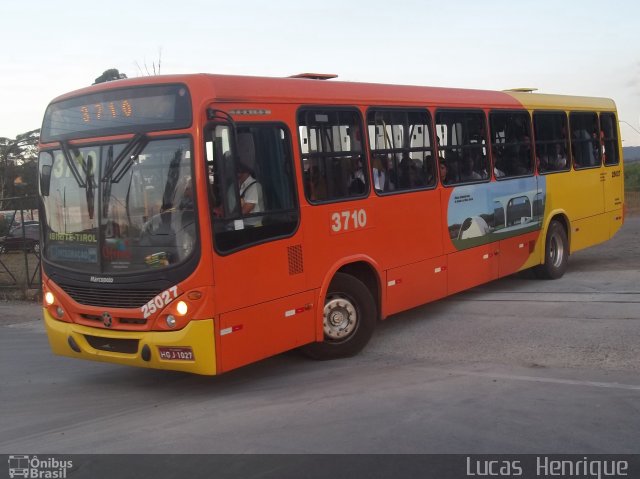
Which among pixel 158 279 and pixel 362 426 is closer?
pixel 362 426

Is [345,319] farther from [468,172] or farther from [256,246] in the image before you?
[468,172]

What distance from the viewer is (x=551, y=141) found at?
12.0 m

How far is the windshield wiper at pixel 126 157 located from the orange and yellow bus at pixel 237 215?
2 centimetres

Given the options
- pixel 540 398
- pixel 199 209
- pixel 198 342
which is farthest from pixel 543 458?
pixel 199 209

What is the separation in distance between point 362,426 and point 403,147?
421 cm

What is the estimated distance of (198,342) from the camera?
20.3ft

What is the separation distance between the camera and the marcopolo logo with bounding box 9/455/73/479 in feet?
15.9

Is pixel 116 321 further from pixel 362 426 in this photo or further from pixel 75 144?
pixel 362 426

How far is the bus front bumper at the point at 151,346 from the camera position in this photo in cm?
618

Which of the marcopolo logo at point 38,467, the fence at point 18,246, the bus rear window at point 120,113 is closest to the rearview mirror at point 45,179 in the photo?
the bus rear window at point 120,113

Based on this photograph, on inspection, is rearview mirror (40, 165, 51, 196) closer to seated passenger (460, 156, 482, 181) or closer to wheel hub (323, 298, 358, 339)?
wheel hub (323, 298, 358, 339)

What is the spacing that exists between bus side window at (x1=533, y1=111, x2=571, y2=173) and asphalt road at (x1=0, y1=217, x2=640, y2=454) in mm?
2804

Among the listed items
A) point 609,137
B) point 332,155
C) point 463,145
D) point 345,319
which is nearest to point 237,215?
point 332,155

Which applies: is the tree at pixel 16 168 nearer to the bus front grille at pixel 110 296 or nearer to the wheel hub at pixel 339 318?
the bus front grille at pixel 110 296
